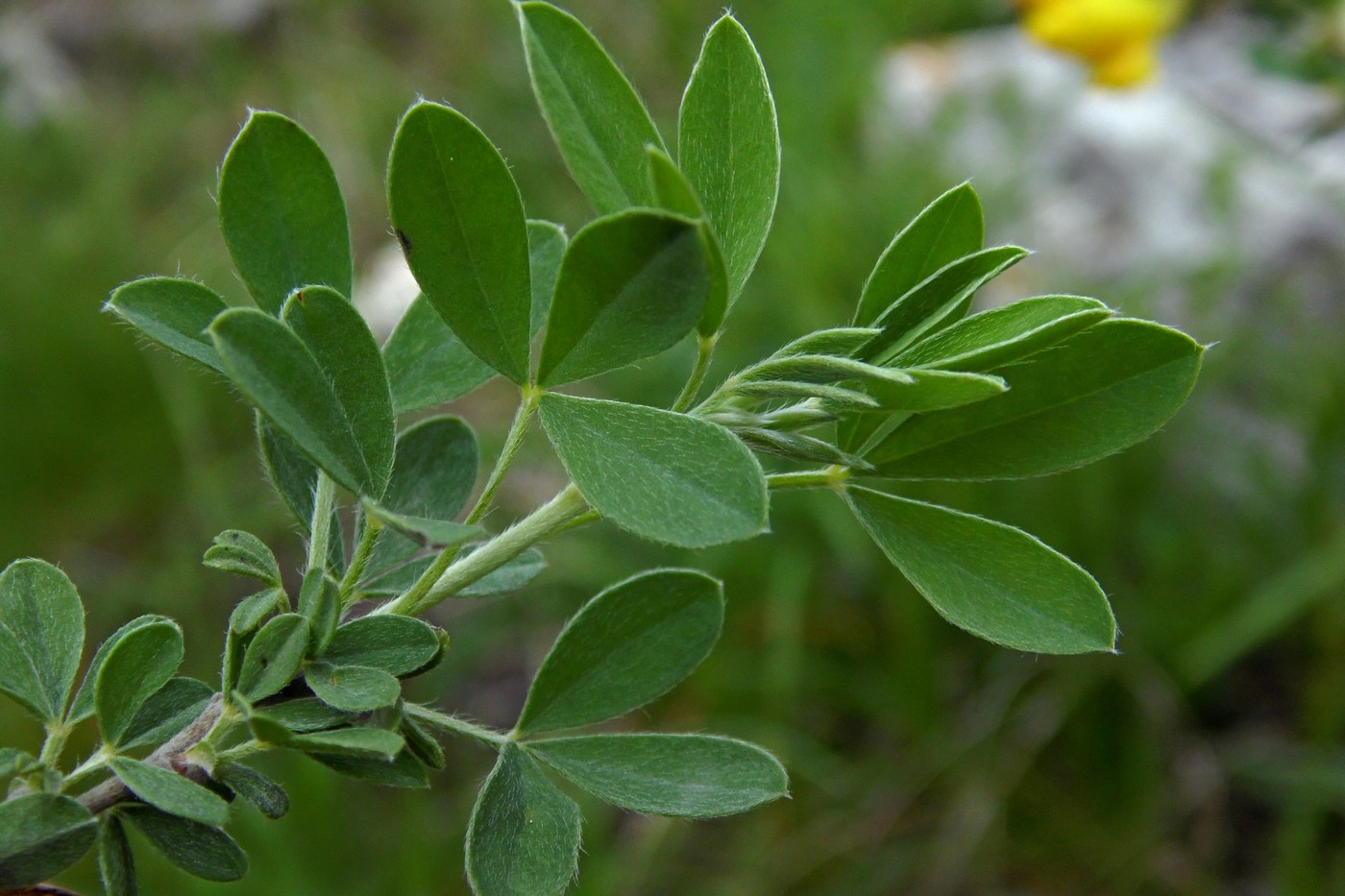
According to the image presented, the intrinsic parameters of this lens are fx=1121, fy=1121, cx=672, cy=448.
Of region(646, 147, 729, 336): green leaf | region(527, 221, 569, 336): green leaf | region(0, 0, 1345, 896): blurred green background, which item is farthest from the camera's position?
region(0, 0, 1345, 896): blurred green background

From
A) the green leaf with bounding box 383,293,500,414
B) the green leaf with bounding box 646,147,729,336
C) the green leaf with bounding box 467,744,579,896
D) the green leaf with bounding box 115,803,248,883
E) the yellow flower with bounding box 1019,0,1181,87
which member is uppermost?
the green leaf with bounding box 646,147,729,336

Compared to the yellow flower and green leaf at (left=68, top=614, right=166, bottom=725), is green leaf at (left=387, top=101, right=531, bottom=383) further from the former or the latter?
the yellow flower

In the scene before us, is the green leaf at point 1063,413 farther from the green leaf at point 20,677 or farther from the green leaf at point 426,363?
the green leaf at point 20,677

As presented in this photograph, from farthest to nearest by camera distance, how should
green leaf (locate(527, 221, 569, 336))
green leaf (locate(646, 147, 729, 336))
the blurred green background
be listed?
the blurred green background → green leaf (locate(527, 221, 569, 336)) → green leaf (locate(646, 147, 729, 336))

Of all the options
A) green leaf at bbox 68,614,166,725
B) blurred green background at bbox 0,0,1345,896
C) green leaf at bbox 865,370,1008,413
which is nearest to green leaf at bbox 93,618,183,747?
green leaf at bbox 68,614,166,725

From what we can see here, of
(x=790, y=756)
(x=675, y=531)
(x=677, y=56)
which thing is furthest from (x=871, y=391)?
(x=677, y=56)

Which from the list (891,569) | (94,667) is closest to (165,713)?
(94,667)
